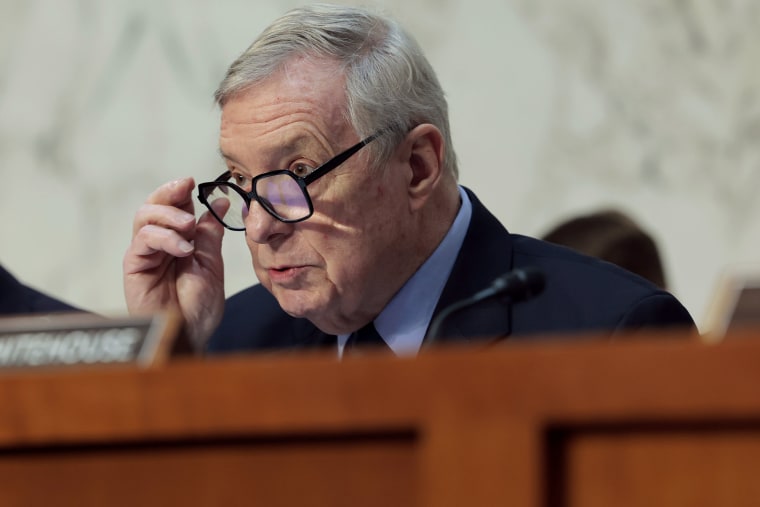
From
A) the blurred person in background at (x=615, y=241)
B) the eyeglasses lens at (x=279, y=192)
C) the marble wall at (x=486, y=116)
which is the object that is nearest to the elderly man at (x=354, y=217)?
the eyeglasses lens at (x=279, y=192)

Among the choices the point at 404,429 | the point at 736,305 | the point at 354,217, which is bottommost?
the point at 404,429

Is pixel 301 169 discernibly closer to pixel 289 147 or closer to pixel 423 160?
pixel 289 147

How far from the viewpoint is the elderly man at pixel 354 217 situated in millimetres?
2414

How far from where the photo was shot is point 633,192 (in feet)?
13.8

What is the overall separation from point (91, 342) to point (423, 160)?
1.34m

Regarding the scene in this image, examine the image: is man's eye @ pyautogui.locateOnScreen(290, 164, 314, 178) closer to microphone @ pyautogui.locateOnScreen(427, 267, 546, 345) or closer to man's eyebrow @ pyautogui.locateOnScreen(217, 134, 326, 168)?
man's eyebrow @ pyautogui.locateOnScreen(217, 134, 326, 168)

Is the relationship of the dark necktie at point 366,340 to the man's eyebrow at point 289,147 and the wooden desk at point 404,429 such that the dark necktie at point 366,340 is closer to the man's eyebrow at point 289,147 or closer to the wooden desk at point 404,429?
the man's eyebrow at point 289,147

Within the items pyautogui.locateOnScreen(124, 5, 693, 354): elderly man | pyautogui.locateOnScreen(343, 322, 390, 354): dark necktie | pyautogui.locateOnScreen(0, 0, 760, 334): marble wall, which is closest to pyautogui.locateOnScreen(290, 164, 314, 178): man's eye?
pyautogui.locateOnScreen(124, 5, 693, 354): elderly man

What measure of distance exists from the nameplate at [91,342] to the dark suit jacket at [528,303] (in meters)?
1.06

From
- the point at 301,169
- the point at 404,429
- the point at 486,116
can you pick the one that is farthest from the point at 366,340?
the point at 486,116

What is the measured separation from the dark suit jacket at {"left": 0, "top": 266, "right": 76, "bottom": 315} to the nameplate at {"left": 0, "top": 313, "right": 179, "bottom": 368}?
1326mm

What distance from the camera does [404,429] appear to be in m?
1.19

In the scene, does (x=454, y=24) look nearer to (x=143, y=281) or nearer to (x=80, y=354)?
(x=143, y=281)

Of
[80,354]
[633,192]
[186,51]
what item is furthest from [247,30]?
[80,354]
